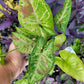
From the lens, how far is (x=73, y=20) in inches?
28.5

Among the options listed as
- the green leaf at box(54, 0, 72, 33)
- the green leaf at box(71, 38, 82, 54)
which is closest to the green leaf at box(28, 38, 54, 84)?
the green leaf at box(54, 0, 72, 33)

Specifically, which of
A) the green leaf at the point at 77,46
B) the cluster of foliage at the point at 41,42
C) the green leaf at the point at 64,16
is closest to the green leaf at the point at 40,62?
the cluster of foliage at the point at 41,42

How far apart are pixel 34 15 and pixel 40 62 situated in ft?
0.59

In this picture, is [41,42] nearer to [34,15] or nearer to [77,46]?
[34,15]

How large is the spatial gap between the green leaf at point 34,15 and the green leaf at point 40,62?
0.08 m

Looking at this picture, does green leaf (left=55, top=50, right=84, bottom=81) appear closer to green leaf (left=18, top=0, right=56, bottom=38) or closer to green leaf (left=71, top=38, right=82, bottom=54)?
green leaf (left=18, top=0, right=56, bottom=38)

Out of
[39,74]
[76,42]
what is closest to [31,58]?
[39,74]

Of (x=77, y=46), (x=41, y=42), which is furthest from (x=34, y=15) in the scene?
(x=77, y=46)

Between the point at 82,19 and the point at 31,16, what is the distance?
412 mm

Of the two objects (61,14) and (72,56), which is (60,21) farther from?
(72,56)

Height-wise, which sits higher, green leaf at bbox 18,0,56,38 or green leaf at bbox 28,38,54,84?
green leaf at bbox 18,0,56,38

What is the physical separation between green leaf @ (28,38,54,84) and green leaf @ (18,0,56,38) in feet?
0.25

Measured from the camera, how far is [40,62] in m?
0.42

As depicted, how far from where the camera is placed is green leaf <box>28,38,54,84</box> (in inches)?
15.1
